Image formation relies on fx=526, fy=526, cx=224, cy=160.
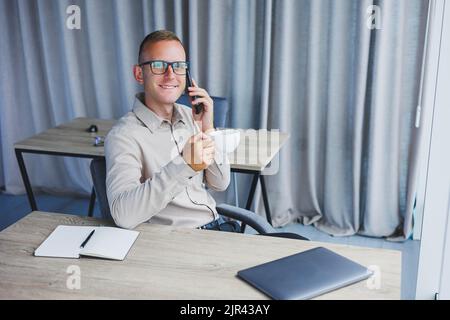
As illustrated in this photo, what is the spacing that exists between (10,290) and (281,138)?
1.77 metres

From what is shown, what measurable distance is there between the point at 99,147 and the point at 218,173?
92cm

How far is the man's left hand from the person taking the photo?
1.79 metres

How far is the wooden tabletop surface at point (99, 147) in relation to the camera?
2434mm

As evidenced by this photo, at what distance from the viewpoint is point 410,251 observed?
2988 millimetres

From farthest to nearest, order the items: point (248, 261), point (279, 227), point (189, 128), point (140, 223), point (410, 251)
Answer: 1. point (279, 227)
2. point (410, 251)
3. point (189, 128)
4. point (140, 223)
5. point (248, 261)

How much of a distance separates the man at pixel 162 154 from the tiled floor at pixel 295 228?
1200 millimetres

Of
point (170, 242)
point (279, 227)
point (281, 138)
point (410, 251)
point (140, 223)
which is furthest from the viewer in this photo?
point (279, 227)

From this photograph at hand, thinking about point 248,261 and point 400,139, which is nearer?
point 248,261

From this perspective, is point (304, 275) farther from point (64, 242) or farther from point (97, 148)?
point (97, 148)

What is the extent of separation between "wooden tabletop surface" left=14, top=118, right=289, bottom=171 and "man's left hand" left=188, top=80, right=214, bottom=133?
0.53 m

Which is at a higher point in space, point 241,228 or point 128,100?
point 128,100
